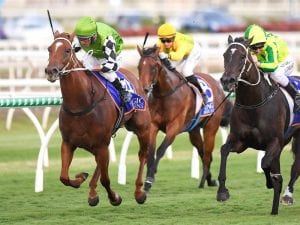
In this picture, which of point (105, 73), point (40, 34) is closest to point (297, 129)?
point (105, 73)

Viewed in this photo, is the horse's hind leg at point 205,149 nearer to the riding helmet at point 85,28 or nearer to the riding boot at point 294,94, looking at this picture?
the riding boot at point 294,94

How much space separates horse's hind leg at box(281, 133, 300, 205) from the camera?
8.84 meters

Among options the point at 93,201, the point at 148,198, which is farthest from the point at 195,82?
the point at 93,201

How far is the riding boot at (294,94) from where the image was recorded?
347 inches

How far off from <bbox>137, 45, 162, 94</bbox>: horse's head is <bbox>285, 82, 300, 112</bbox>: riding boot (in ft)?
5.07

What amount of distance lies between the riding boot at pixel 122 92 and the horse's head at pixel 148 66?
3.98ft

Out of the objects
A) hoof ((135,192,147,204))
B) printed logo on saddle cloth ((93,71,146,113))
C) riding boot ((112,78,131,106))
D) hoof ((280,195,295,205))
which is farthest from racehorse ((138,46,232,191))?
hoof ((280,195,295,205))

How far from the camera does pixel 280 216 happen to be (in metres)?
8.23

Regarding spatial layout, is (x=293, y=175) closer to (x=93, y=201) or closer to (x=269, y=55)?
(x=269, y=55)

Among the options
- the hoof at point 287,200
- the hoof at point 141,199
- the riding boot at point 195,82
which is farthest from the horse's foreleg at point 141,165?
the riding boot at point 195,82

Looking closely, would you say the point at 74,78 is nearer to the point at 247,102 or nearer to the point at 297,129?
the point at 247,102

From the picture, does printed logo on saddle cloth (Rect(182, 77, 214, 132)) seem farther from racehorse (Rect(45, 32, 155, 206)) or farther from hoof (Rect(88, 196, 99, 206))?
hoof (Rect(88, 196, 99, 206))

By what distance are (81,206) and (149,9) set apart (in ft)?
117

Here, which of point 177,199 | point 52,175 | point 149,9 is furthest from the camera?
point 149,9
